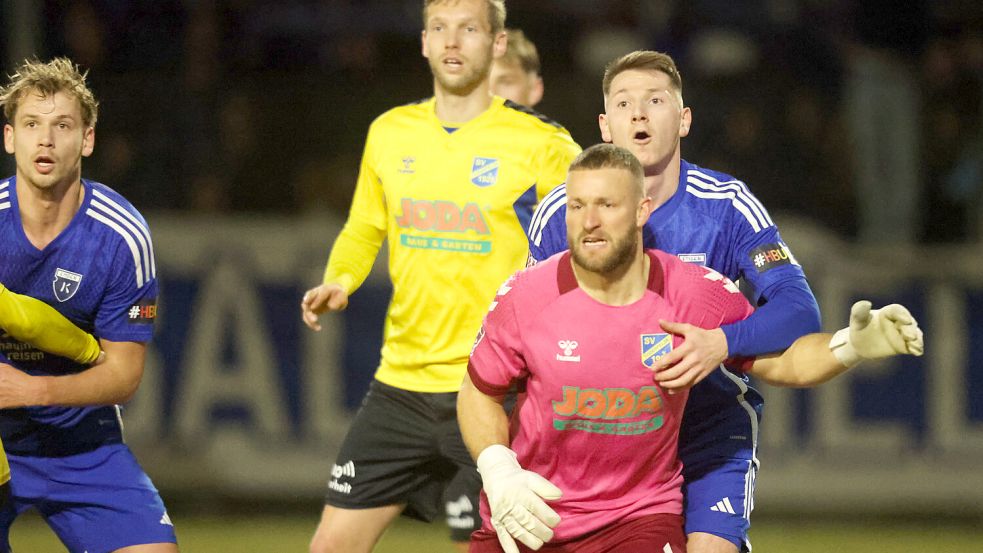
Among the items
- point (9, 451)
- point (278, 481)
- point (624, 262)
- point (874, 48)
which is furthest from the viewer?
point (874, 48)

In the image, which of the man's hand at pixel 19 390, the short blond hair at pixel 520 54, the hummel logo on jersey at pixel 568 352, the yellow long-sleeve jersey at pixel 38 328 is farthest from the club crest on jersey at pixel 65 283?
the short blond hair at pixel 520 54

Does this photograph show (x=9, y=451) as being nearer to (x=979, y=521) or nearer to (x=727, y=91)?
(x=979, y=521)

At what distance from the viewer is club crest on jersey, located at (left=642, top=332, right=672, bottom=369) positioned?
15.4ft

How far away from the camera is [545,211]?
17.5 feet

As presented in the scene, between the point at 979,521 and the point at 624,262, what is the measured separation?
6114 millimetres

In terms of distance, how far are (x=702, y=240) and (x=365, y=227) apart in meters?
1.72

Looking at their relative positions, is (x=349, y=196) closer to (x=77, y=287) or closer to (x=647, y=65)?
(x=77, y=287)

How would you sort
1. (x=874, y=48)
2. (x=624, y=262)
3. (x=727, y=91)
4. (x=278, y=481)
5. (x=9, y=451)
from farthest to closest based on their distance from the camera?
(x=727, y=91) → (x=874, y=48) → (x=278, y=481) → (x=9, y=451) → (x=624, y=262)

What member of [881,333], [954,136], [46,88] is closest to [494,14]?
[46,88]

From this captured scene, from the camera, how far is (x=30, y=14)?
10.3 meters

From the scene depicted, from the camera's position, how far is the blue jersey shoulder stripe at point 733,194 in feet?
17.1

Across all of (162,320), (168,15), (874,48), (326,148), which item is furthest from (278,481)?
(874,48)

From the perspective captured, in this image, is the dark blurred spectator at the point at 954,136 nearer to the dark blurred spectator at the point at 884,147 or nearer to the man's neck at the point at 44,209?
the dark blurred spectator at the point at 884,147

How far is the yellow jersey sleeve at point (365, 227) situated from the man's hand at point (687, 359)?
1955 mm
